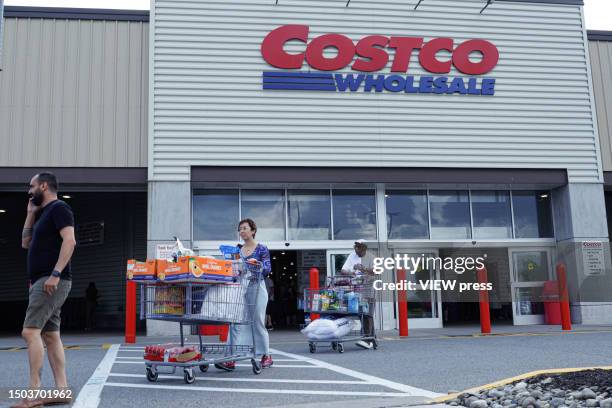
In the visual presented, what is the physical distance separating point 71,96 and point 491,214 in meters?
11.6

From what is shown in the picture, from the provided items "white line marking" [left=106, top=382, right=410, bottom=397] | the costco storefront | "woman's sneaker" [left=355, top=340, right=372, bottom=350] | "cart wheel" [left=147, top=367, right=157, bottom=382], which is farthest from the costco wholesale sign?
"white line marking" [left=106, top=382, right=410, bottom=397]

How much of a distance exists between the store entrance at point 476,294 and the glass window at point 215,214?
19.2 ft

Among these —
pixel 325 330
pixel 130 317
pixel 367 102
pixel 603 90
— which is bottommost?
pixel 325 330

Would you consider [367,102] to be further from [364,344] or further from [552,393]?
[552,393]

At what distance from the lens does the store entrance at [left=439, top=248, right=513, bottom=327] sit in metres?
18.1

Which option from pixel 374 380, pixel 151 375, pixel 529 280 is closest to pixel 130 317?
pixel 151 375

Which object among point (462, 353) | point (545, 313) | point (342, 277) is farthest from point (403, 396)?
point (545, 313)

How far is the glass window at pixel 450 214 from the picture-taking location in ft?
57.6

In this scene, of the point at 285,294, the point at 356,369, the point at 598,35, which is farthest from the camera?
the point at 285,294

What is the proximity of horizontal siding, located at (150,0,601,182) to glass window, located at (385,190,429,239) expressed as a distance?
106cm

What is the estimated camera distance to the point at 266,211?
16.9 meters

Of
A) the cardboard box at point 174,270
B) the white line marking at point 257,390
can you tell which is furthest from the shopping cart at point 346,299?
the cardboard box at point 174,270

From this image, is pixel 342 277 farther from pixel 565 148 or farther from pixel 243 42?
pixel 565 148

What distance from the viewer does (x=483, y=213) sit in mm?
17938
